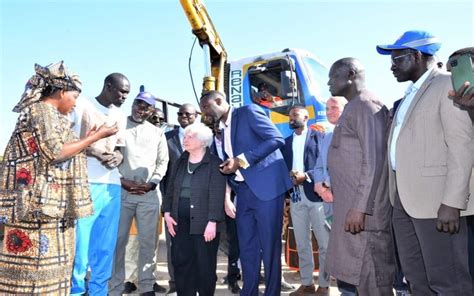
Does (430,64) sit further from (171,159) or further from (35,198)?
(171,159)

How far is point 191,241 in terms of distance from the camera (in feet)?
11.5

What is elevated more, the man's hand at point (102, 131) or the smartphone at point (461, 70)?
the smartphone at point (461, 70)

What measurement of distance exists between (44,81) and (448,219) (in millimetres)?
2575

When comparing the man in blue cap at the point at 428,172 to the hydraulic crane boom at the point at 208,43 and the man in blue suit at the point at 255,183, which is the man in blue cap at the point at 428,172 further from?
the hydraulic crane boom at the point at 208,43

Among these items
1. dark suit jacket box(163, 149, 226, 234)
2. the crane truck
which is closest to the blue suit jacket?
dark suit jacket box(163, 149, 226, 234)

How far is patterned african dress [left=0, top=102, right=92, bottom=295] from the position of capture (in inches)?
91.6

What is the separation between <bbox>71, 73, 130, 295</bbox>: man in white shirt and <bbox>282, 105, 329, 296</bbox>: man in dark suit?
1.90m

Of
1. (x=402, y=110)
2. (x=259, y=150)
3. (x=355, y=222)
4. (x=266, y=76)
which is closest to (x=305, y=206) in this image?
(x=259, y=150)

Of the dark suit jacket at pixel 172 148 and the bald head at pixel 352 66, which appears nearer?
the bald head at pixel 352 66

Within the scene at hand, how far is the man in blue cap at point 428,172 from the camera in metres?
2.13

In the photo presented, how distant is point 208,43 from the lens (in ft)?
28.8

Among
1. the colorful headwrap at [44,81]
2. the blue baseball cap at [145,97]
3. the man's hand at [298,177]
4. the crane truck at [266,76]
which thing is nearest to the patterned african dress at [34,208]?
the colorful headwrap at [44,81]

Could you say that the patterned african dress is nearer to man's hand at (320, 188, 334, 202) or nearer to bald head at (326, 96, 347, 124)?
man's hand at (320, 188, 334, 202)

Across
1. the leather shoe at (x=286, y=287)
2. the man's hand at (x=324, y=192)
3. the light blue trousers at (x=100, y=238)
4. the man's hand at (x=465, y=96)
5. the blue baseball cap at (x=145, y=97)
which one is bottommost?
the leather shoe at (x=286, y=287)
